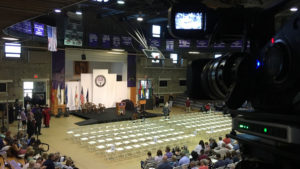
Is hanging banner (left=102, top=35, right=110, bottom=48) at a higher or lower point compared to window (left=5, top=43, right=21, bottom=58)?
higher

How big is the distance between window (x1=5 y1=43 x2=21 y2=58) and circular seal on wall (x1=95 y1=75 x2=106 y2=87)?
258 inches

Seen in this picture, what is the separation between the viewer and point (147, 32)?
2689 cm

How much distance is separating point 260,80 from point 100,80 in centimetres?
2210

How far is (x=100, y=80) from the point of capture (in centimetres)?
2341

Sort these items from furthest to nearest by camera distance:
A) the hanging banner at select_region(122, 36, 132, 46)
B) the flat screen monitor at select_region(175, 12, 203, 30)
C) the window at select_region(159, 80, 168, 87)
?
the window at select_region(159, 80, 168, 87) → the hanging banner at select_region(122, 36, 132, 46) → the flat screen monitor at select_region(175, 12, 203, 30)

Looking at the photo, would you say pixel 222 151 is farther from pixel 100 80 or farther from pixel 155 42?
pixel 155 42

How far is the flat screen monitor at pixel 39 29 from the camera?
17141 millimetres

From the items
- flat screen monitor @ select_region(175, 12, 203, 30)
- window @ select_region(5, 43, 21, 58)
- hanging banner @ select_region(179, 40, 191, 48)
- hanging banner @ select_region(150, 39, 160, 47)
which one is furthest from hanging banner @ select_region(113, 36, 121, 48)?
flat screen monitor @ select_region(175, 12, 203, 30)

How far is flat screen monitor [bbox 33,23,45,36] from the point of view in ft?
56.2

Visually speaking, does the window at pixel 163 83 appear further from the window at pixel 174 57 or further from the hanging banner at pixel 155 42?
the hanging banner at pixel 155 42

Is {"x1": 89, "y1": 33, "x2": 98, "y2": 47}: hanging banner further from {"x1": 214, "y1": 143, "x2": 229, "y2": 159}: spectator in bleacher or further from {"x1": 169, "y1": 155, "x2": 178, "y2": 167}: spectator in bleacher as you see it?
{"x1": 169, "y1": 155, "x2": 178, "y2": 167}: spectator in bleacher

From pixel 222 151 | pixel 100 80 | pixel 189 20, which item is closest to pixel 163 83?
pixel 100 80

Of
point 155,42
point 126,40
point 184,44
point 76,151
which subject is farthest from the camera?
point 184,44

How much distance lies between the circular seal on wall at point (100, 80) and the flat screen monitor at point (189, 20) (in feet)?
68.0
